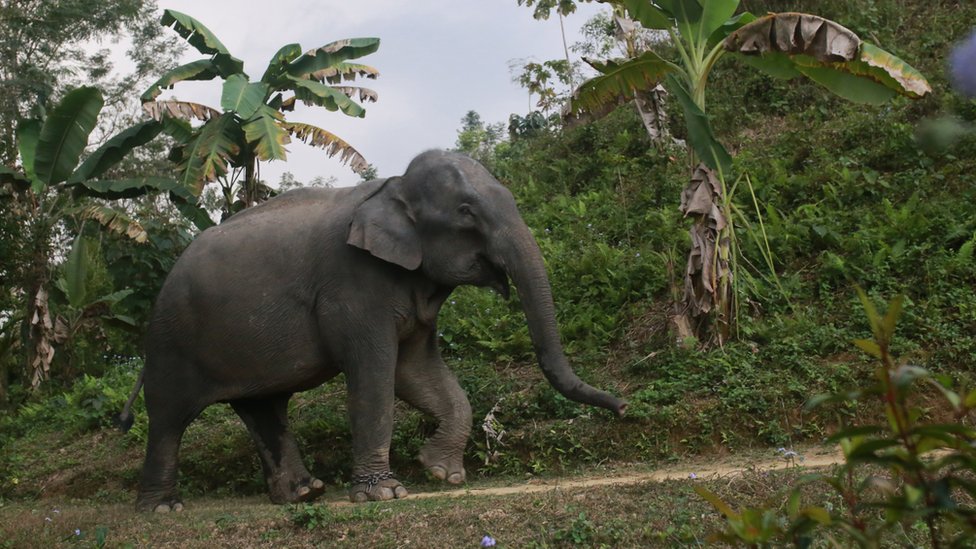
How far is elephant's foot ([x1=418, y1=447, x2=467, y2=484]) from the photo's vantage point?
8852mm

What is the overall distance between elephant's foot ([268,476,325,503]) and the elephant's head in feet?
6.52

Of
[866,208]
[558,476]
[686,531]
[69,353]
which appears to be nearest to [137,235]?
[69,353]

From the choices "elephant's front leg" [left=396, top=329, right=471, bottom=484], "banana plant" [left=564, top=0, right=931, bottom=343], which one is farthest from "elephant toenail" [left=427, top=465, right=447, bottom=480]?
"banana plant" [left=564, top=0, right=931, bottom=343]

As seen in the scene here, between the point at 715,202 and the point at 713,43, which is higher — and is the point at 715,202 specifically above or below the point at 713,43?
below

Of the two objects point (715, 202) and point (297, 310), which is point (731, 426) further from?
point (297, 310)

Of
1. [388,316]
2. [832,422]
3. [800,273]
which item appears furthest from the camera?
[800,273]

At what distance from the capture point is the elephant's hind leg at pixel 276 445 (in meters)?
9.01

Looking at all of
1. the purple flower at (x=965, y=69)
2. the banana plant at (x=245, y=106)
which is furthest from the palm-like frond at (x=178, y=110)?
the purple flower at (x=965, y=69)

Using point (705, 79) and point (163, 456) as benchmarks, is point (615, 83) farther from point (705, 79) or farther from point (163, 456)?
point (163, 456)

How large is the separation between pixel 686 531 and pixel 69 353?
14.3 m

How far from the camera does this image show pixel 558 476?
8820 mm

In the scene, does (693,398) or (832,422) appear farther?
(693,398)

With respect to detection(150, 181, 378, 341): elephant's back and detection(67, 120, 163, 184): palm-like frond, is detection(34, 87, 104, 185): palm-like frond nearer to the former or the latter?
detection(67, 120, 163, 184): palm-like frond

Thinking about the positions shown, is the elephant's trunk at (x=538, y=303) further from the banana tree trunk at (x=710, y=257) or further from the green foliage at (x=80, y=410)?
the green foliage at (x=80, y=410)
